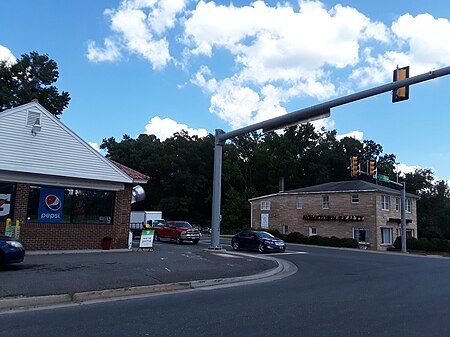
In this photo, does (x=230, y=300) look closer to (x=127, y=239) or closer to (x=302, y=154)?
(x=127, y=239)

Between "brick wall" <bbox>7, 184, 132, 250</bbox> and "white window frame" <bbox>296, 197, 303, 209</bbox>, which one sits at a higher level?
"white window frame" <bbox>296, 197, 303, 209</bbox>

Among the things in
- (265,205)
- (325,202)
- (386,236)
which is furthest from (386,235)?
(265,205)

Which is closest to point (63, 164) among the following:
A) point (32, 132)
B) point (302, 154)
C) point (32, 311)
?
point (32, 132)

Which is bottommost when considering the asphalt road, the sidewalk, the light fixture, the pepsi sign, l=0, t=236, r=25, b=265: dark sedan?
the asphalt road

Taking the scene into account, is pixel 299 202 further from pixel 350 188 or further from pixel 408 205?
pixel 408 205

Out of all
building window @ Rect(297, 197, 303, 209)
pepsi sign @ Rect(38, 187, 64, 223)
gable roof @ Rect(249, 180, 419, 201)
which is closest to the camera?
pepsi sign @ Rect(38, 187, 64, 223)

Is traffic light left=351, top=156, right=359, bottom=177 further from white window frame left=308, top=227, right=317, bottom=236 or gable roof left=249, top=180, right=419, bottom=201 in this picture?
white window frame left=308, top=227, right=317, bottom=236

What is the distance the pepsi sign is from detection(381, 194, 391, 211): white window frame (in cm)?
3276

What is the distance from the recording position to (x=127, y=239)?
70.6ft

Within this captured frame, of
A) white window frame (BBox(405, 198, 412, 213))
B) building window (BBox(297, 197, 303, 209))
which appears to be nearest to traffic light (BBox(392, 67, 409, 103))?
building window (BBox(297, 197, 303, 209))

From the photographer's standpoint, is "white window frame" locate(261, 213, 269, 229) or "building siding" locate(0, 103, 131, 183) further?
"white window frame" locate(261, 213, 269, 229)

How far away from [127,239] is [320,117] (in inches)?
448

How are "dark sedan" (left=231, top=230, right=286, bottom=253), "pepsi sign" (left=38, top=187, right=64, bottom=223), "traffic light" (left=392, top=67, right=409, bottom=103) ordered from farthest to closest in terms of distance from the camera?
"dark sedan" (left=231, top=230, right=286, bottom=253)
"pepsi sign" (left=38, top=187, right=64, bottom=223)
"traffic light" (left=392, top=67, right=409, bottom=103)

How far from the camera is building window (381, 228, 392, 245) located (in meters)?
42.1
